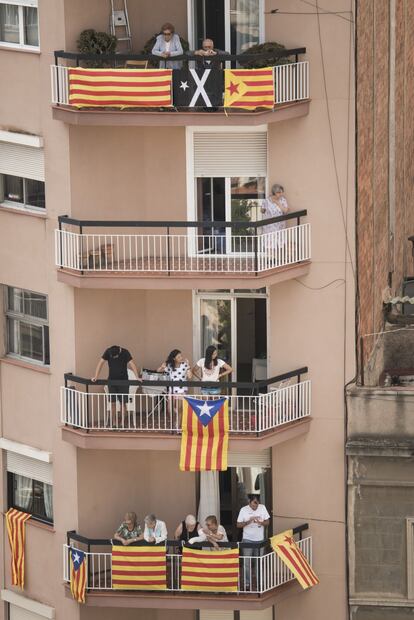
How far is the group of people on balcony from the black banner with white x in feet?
1.02

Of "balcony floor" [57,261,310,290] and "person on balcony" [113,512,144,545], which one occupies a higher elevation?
"balcony floor" [57,261,310,290]

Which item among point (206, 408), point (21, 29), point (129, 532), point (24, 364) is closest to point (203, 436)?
point (206, 408)

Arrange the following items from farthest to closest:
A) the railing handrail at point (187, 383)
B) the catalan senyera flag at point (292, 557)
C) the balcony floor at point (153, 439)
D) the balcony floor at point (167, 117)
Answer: the catalan senyera flag at point (292, 557)
the balcony floor at point (153, 439)
the railing handrail at point (187, 383)
the balcony floor at point (167, 117)

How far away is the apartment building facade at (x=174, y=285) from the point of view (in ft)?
134

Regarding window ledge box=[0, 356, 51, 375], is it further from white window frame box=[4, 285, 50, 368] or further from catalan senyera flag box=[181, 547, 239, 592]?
catalan senyera flag box=[181, 547, 239, 592]

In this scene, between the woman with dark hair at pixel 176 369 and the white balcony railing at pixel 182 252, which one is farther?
the woman with dark hair at pixel 176 369

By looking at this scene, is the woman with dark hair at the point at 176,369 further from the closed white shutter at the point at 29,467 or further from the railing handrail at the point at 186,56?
the railing handrail at the point at 186,56

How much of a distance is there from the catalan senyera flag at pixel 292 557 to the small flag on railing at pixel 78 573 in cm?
358

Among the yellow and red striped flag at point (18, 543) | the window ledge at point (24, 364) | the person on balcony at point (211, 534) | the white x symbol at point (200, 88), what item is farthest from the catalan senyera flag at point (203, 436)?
the white x symbol at point (200, 88)

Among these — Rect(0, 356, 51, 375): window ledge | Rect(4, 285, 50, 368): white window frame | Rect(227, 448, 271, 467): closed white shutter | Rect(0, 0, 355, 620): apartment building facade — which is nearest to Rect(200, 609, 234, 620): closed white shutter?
Rect(0, 0, 355, 620): apartment building facade

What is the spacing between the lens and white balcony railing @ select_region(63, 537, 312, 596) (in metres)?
41.8

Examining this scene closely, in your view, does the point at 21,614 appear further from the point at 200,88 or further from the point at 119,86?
the point at 200,88

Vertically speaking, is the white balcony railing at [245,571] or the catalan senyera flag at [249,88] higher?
the catalan senyera flag at [249,88]

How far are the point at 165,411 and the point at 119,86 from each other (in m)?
6.29
